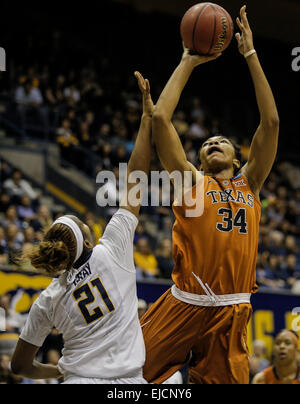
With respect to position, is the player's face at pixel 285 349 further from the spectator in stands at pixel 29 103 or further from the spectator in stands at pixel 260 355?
the spectator in stands at pixel 29 103

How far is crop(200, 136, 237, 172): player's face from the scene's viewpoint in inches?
166

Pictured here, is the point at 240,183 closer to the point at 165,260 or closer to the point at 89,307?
the point at 89,307

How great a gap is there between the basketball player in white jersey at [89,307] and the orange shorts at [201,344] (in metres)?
0.67

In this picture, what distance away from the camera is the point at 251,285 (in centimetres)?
414

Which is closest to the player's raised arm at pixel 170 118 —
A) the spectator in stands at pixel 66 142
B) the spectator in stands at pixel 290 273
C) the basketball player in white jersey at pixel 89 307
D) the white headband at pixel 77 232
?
the basketball player in white jersey at pixel 89 307

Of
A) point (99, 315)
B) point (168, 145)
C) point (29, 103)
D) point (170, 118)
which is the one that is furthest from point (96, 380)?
point (29, 103)

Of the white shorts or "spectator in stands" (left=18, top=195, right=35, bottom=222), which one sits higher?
"spectator in stands" (left=18, top=195, right=35, bottom=222)

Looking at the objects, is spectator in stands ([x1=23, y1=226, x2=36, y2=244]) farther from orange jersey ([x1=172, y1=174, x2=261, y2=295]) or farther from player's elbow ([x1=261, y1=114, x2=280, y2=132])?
player's elbow ([x1=261, y1=114, x2=280, y2=132])

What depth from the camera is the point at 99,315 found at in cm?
329

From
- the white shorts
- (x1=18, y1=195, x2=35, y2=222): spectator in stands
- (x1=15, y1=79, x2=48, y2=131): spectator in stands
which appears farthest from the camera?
(x1=15, y1=79, x2=48, y2=131): spectator in stands

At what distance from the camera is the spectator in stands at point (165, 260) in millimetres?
9945

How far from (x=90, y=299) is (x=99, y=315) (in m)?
0.10

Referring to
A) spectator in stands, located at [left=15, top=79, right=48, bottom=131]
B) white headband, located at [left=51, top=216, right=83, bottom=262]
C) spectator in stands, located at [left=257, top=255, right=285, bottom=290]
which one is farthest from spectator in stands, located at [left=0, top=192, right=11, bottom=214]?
white headband, located at [left=51, top=216, right=83, bottom=262]

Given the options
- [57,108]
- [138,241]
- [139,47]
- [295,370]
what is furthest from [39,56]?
[295,370]
